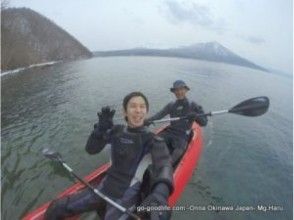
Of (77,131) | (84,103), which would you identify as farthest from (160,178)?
(84,103)

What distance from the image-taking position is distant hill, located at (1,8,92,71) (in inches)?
1128

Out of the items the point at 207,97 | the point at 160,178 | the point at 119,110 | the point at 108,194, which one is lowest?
the point at 207,97

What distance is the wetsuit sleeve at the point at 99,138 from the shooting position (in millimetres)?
4702

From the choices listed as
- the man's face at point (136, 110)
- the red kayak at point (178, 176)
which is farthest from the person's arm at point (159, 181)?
the red kayak at point (178, 176)

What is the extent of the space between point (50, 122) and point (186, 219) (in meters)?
7.71

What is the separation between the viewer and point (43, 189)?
7.24 metres

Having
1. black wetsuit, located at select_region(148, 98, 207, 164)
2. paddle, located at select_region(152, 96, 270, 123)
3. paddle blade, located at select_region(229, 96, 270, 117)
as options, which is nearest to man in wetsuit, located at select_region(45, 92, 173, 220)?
paddle, located at select_region(152, 96, 270, 123)

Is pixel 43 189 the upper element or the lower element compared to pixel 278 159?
upper

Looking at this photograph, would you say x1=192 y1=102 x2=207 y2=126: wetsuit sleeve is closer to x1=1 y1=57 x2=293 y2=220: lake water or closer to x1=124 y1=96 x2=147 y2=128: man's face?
x1=1 y1=57 x2=293 y2=220: lake water

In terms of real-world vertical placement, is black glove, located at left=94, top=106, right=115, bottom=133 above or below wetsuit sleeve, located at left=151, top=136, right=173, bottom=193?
above

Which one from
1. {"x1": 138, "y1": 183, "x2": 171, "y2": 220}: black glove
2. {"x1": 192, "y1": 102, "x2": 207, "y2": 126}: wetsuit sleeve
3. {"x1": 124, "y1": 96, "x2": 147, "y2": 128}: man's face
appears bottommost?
{"x1": 192, "y1": 102, "x2": 207, "y2": 126}: wetsuit sleeve

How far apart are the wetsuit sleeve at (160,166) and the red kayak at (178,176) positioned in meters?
1.87

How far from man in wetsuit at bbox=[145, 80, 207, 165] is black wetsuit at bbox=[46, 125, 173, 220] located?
113 inches

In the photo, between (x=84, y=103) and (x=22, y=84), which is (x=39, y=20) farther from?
(x=84, y=103)
